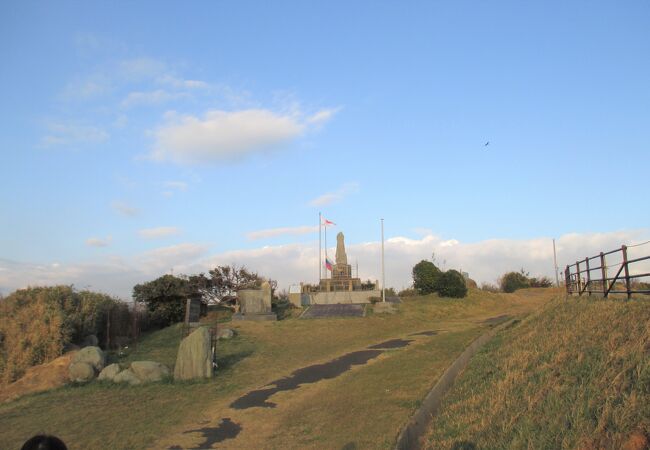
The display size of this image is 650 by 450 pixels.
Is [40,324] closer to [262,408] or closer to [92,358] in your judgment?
[92,358]

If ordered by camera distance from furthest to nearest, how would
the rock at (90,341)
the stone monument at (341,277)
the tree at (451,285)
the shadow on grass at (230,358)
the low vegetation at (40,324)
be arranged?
the stone monument at (341,277) < the tree at (451,285) < the rock at (90,341) < the low vegetation at (40,324) < the shadow on grass at (230,358)

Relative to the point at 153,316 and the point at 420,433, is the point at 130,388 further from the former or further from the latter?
the point at 153,316

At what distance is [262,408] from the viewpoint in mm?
11992

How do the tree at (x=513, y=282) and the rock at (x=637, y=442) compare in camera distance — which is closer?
the rock at (x=637, y=442)

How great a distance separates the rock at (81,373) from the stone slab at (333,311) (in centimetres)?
1527

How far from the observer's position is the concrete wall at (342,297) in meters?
36.2

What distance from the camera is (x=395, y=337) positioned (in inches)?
894

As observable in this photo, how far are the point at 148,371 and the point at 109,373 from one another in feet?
4.09

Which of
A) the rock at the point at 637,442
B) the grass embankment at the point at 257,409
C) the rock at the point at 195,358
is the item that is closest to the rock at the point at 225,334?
the grass embankment at the point at 257,409

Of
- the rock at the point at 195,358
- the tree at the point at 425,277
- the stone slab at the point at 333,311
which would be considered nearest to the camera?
the rock at the point at 195,358

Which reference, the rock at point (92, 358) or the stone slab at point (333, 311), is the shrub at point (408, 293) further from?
the rock at point (92, 358)

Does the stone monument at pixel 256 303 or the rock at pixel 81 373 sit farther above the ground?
the stone monument at pixel 256 303

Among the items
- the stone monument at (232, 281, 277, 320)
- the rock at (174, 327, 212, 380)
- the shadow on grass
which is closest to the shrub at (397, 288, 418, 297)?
the stone monument at (232, 281, 277, 320)

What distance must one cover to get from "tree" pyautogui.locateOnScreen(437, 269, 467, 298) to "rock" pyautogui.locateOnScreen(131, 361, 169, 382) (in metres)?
24.3
